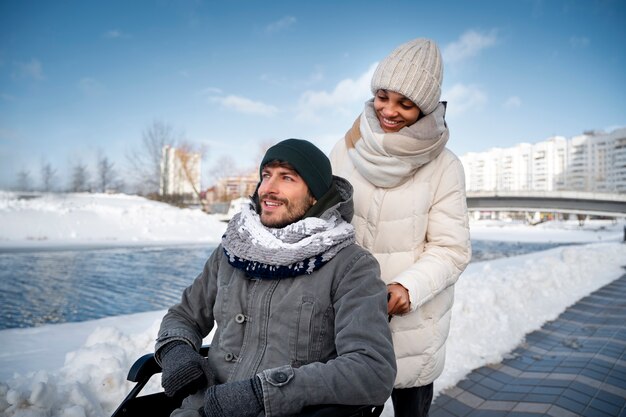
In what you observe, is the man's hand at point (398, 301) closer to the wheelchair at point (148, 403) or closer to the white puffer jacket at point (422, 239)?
the white puffer jacket at point (422, 239)

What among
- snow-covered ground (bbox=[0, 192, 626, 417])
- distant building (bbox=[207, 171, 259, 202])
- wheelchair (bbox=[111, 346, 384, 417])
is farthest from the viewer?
distant building (bbox=[207, 171, 259, 202])

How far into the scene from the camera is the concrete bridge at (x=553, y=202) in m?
30.0

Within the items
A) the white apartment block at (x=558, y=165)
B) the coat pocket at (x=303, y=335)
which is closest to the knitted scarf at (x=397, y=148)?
the coat pocket at (x=303, y=335)

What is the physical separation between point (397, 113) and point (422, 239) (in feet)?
1.88

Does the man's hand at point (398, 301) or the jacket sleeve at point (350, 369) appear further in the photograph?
the man's hand at point (398, 301)

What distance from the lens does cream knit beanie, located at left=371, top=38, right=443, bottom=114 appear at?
5.74 feet

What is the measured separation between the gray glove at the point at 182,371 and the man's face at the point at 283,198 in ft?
1.92

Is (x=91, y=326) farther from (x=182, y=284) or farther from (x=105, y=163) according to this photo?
(x=105, y=163)

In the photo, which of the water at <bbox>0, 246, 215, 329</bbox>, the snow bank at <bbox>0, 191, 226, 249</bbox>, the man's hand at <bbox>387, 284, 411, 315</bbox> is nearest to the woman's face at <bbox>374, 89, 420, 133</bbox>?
the man's hand at <bbox>387, 284, 411, 315</bbox>

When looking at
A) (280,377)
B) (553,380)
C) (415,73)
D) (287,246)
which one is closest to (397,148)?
(415,73)

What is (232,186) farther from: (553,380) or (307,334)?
(307,334)

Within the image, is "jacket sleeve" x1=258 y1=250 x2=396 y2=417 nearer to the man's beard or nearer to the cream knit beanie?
the man's beard

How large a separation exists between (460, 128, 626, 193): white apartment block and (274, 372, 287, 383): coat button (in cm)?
10213

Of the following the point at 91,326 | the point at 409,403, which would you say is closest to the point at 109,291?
the point at 91,326
